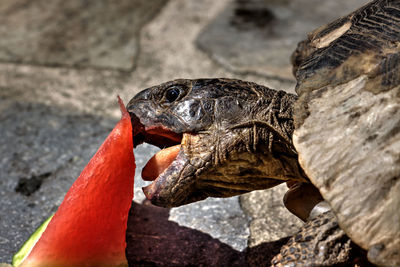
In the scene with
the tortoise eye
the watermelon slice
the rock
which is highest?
the rock

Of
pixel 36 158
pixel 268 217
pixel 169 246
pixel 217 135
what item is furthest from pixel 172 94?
pixel 36 158

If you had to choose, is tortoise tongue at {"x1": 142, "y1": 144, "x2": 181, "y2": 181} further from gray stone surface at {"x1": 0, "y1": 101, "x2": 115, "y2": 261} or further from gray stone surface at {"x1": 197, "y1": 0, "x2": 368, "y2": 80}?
gray stone surface at {"x1": 197, "y1": 0, "x2": 368, "y2": 80}

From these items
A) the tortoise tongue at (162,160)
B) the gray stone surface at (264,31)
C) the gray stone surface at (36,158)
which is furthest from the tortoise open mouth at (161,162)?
the gray stone surface at (264,31)

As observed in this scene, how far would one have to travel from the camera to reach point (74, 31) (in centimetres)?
502

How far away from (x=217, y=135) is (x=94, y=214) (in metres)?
0.57

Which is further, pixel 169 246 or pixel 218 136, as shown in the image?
pixel 169 246

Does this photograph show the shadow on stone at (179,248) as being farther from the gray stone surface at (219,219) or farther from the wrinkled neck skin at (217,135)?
the wrinkled neck skin at (217,135)

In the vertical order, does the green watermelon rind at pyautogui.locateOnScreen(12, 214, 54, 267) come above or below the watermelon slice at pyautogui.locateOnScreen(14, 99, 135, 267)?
below

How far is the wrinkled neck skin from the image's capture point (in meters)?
2.23

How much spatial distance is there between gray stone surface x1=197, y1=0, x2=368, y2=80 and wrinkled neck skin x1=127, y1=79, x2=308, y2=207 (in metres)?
1.86

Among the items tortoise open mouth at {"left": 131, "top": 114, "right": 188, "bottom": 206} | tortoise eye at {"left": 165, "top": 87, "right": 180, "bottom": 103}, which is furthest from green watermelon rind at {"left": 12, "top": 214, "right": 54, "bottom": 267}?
tortoise eye at {"left": 165, "top": 87, "right": 180, "bottom": 103}

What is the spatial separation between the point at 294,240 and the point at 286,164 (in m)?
0.34

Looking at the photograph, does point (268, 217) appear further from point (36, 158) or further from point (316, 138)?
point (36, 158)

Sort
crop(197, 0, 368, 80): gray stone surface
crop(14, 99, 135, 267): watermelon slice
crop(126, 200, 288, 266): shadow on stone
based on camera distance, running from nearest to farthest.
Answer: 1. crop(14, 99, 135, 267): watermelon slice
2. crop(126, 200, 288, 266): shadow on stone
3. crop(197, 0, 368, 80): gray stone surface
